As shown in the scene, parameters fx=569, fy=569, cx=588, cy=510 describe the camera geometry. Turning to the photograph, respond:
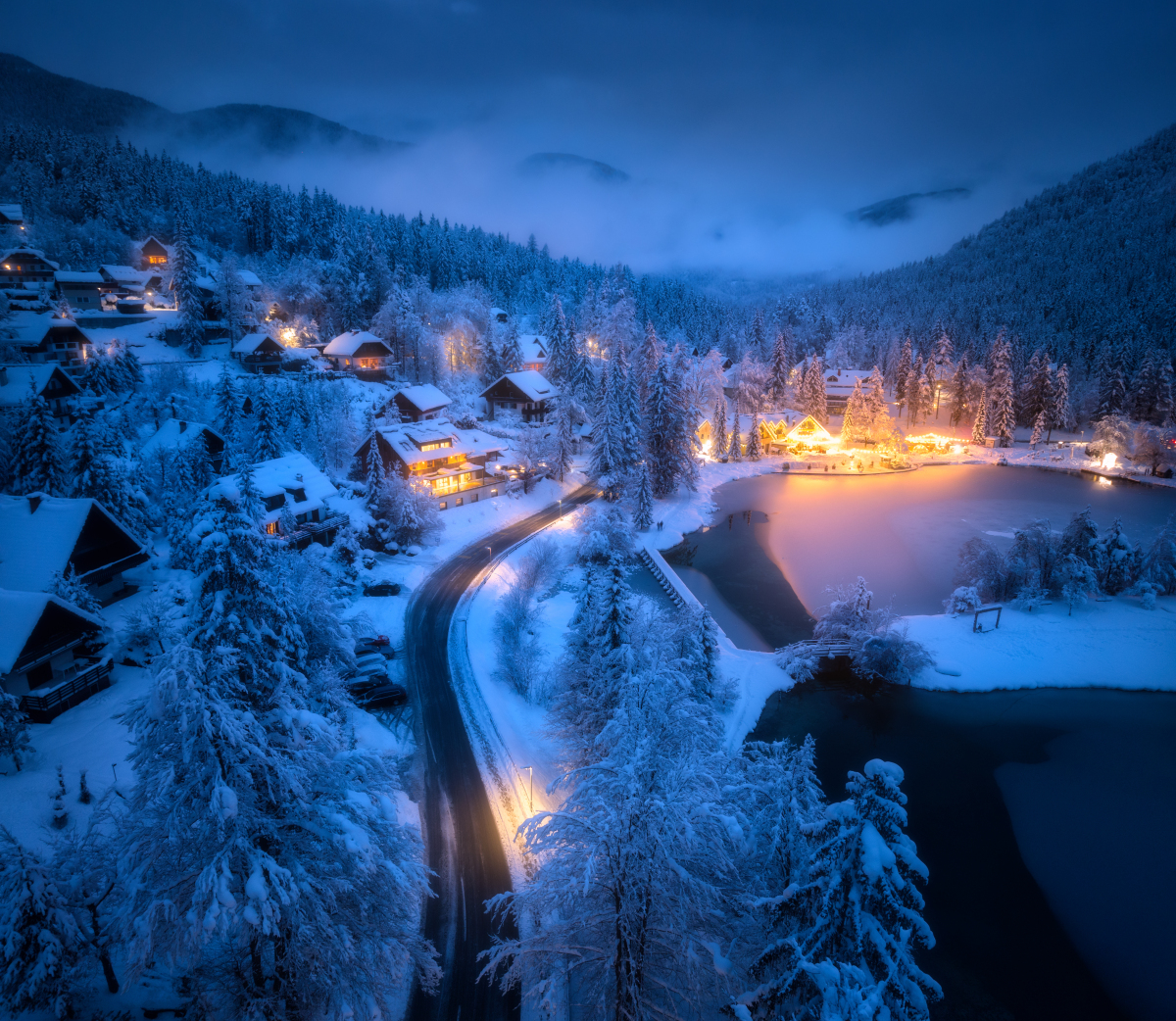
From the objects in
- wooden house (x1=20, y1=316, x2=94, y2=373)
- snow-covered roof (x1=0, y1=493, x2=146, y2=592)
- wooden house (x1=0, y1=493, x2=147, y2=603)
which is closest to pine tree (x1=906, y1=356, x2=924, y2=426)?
wooden house (x1=0, y1=493, x2=147, y2=603)

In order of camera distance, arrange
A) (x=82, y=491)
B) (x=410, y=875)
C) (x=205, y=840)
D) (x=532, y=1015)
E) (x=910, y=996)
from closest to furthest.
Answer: (x=910, y=996), (x=205, y=840), (x=410, y=875), (x=532, y=1015), (x=82, y=491)

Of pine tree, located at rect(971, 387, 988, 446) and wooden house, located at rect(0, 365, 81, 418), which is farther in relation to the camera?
pine tree, located at rect(971, 387, 988, 446)

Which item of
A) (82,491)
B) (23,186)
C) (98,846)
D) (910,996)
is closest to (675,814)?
(910,996)

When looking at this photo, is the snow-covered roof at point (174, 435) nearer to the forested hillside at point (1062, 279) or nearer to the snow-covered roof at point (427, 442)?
the snow-covered roof at point (427, 442)

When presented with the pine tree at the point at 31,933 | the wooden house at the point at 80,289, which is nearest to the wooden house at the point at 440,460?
the pine tree at the point at 31,933

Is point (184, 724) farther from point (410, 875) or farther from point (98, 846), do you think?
point (410, 875)

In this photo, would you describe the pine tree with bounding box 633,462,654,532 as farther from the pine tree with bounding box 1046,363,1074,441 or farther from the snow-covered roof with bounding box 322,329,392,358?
the pine tree with bounding box 1046,363,1074,441
